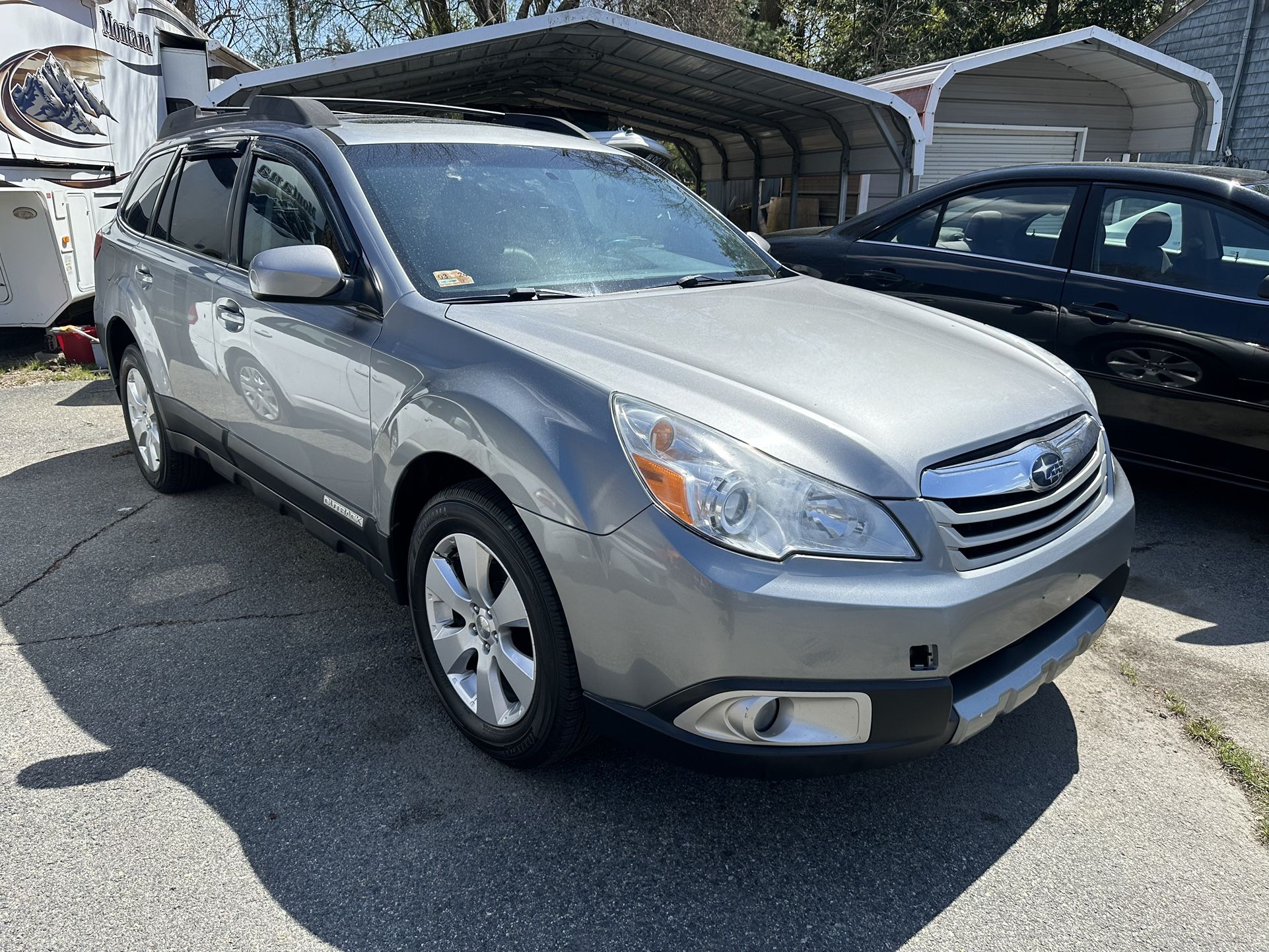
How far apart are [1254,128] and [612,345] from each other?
15158mm

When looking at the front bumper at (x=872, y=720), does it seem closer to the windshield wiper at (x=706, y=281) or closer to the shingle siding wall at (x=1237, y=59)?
the windshield wiper at (x=706, y=281)

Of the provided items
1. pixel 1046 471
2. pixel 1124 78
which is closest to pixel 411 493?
pixel 1046 471

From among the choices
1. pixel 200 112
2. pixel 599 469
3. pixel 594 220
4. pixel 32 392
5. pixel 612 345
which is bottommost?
pixel 32 392

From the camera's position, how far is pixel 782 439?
7.25 feet

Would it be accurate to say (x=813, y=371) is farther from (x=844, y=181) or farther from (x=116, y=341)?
(x=844, y=181)

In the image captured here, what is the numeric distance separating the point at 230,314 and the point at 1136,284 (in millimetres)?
4055

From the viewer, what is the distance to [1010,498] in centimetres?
239

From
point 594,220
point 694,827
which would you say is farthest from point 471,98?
point 694,827

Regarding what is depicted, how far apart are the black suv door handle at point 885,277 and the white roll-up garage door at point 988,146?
6.60 m

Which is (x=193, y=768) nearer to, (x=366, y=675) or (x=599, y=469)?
(x=366, y=675)

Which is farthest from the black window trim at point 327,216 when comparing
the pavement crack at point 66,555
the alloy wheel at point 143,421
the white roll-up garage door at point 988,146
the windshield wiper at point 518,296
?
the white roll-up garage door at point 988,146

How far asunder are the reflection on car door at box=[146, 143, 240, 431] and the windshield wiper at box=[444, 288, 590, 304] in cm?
148

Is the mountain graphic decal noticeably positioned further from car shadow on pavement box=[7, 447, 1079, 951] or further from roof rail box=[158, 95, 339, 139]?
car shadow on pavement box=[7, 447, 1079, 951]

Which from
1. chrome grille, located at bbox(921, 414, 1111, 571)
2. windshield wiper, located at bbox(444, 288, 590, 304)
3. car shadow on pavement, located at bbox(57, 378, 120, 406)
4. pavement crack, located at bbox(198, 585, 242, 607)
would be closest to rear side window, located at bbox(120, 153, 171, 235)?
pavement crack, located at bbox(198, 585, 242, 607)
